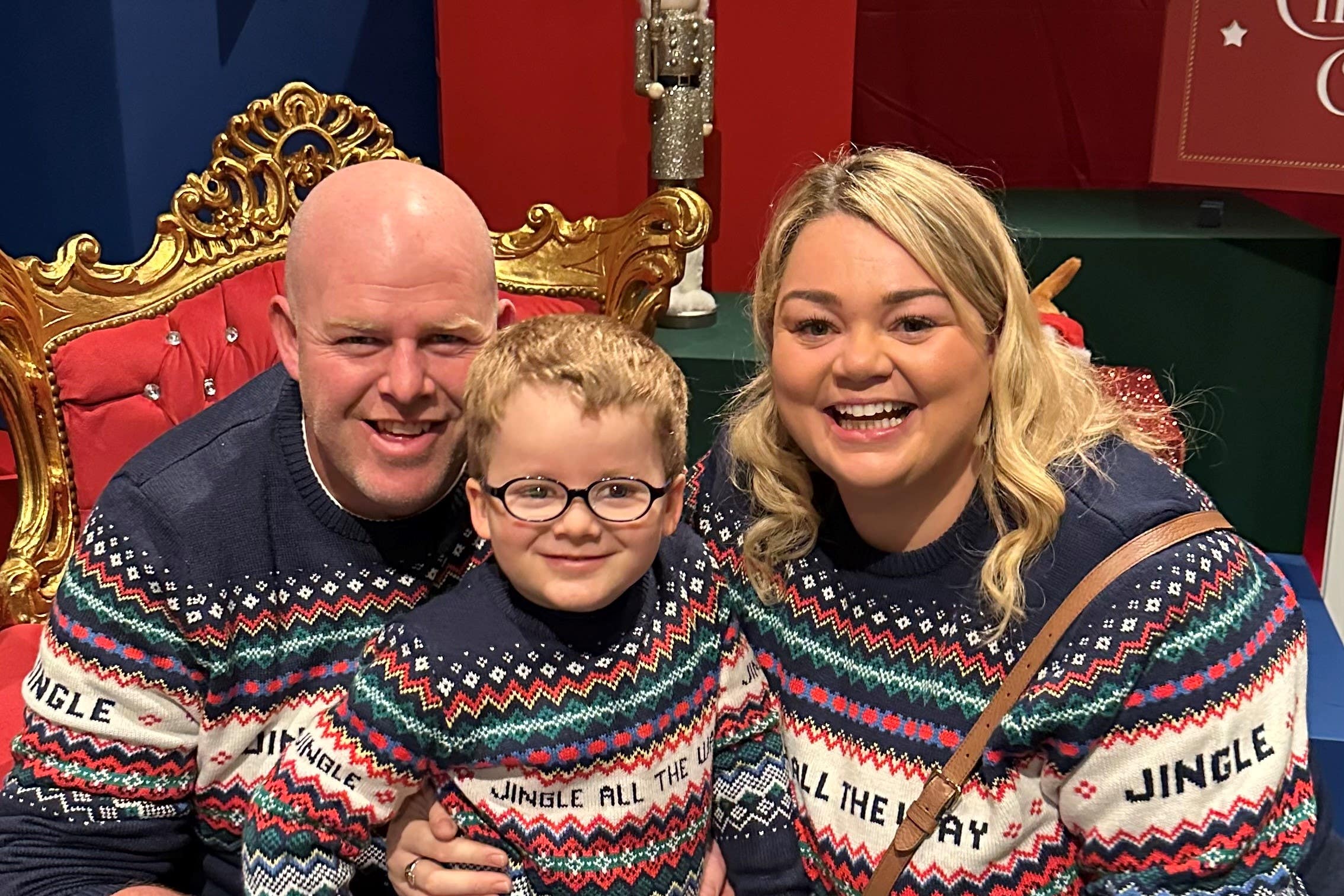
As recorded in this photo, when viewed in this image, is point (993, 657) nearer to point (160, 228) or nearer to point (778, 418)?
point (778, 418)

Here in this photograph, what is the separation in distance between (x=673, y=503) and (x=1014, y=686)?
0.50 meters

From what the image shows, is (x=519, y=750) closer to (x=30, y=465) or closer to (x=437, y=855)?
(x=437, y=855)

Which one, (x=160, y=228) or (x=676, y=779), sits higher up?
(x=160, y=228)

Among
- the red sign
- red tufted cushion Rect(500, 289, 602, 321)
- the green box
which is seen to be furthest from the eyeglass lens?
the red sign

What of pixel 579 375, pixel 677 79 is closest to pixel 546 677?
pixel 579 375

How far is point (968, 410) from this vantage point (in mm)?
1811

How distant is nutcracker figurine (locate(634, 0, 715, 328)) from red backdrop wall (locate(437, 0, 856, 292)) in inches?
10.0

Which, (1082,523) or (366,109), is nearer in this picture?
(1082,523)

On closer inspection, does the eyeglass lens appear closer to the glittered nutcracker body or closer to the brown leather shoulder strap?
the brown leather shoulder strap

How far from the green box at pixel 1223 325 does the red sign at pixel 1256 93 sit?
0.63 ft

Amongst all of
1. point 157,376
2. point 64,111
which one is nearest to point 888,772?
point 157,376

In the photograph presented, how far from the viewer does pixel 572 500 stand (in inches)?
66.0

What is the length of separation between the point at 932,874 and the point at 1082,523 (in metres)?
0.52

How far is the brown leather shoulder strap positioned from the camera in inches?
67.2
